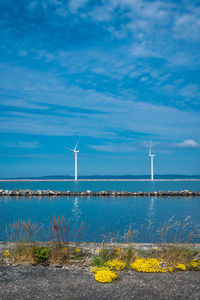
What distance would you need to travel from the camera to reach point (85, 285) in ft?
23.7

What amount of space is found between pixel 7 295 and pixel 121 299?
251cm

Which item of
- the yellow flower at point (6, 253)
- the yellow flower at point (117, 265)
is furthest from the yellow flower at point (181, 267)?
the yellow flower at point (6, 253)

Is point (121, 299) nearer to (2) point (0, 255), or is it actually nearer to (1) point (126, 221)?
(2) point (0, 255)

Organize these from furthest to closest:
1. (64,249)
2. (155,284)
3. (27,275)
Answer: (64,249)
(27,275)
(155,284)

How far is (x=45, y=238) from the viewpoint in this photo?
14539mm

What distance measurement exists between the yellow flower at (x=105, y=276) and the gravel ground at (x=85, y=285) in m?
0.12

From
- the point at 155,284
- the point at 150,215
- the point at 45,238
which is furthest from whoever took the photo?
the point at 150,215

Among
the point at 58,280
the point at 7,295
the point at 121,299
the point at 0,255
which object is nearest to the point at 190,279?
the point at 121,299

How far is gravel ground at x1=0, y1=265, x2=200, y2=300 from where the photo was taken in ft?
21.8

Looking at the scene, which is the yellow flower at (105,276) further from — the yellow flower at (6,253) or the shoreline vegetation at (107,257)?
the yellow flower at (6,253)

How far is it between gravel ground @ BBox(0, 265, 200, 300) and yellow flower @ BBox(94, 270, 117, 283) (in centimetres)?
12

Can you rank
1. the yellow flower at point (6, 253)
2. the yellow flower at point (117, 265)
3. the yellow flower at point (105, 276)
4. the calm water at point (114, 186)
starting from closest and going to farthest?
the yellow flower at point (105, 276), the yellow flower at point (117, 265), the yellow flower at point (6, 253), the calm water at point (114, 186)

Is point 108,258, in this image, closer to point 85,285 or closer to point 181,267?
point 85,285

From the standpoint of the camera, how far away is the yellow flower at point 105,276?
24.3ft
